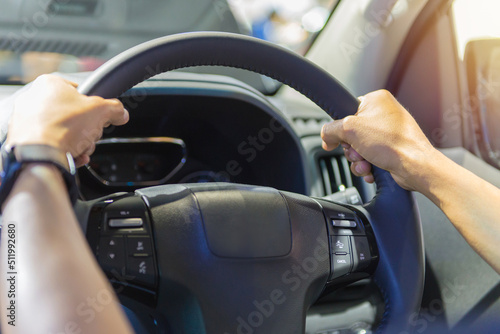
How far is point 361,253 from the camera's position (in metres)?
0.82

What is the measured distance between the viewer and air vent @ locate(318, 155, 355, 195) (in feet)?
4.41

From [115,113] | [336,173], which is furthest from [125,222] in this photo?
[336,173]

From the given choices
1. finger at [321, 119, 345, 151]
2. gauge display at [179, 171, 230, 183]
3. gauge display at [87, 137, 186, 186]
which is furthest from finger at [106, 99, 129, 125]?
gauge display at [179, 171, 230, 183]

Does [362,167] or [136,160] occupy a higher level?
[362,167]

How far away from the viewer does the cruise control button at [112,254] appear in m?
0.68

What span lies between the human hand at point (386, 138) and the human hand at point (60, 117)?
344mm

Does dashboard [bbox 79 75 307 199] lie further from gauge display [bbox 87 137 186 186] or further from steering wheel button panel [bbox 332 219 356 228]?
steering wheel button panel [bbox 332 219 356 228]

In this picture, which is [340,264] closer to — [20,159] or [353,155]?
[353,155]

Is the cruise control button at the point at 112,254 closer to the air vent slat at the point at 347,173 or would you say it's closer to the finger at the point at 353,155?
the finger at the point at 353,155

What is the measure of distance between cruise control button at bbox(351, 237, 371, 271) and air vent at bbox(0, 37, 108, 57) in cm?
93

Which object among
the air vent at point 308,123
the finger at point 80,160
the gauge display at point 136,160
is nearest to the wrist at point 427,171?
the finger at point 80,160

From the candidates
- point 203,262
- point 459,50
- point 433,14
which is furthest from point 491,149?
point 203,262

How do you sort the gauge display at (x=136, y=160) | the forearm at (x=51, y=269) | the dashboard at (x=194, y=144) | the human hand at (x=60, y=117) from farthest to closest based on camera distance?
the gauge display at (x=136, y=160) < the dashboard at (x=194, y=144) < the human hand at (x=60, y=117) < the forearm at (x=51, y=269)

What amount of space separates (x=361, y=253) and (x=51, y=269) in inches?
19.6
